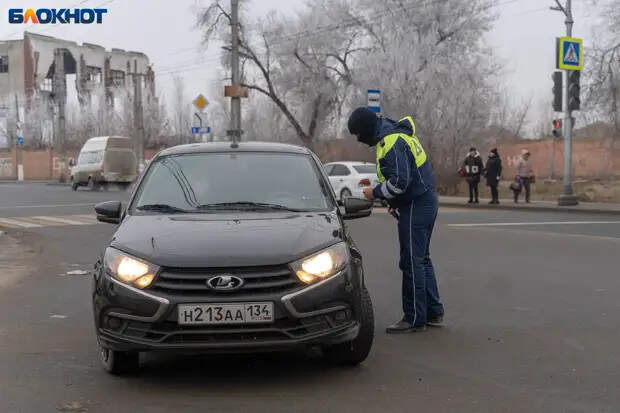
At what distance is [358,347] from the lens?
5.15 m

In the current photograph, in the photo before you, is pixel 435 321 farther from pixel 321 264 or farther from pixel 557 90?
pixel 557 90

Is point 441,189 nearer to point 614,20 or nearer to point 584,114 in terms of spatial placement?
point 584,114

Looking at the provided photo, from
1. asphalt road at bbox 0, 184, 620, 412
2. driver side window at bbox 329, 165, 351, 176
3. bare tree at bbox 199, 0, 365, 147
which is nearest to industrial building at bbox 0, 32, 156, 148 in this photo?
bare tree at bbox 199, 0, 365, 147

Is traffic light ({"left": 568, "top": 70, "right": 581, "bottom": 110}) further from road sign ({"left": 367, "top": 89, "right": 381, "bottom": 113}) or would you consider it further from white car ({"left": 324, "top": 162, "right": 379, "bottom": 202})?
white car ({"left": 324, "top": 162, "right": 379, "bottom": 202})

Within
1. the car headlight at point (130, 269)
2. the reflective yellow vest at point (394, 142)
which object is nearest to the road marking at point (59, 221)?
the reflective yellow vest at point (394, 142)

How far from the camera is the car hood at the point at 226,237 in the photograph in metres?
4.61

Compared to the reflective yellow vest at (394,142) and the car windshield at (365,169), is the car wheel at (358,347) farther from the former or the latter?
the car windshield at (365,169)

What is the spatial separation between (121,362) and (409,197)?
257cm

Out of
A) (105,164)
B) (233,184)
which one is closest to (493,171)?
(233,184)

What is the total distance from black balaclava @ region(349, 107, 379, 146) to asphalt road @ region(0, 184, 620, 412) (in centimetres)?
157

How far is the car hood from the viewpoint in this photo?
461cm

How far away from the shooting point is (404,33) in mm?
39781

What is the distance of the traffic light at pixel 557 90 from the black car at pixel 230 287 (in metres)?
19.9

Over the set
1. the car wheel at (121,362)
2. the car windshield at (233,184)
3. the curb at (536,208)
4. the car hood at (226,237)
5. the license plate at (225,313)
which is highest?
the car windshield at (233,184)
